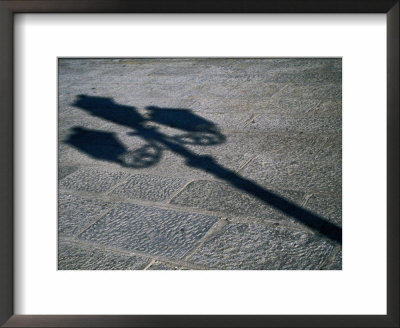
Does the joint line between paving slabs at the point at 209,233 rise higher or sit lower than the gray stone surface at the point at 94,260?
higher

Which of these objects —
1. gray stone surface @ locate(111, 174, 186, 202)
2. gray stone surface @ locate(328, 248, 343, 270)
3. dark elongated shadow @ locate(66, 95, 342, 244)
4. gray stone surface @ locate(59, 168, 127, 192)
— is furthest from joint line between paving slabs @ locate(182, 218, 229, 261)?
gray stone surface @ locate(59, 168, 127, 192)

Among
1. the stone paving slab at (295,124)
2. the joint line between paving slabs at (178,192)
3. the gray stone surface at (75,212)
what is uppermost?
the stone paving slab at (295,124)

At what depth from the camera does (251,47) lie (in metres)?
1.80

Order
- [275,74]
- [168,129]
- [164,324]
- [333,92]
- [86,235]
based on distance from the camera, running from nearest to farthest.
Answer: [164,324] < [86,235] < [168,129] < [333,92] < [275,74]

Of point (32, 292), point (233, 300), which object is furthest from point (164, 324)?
point (32, 292)

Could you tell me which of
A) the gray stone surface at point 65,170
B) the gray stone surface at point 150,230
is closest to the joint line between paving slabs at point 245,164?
the gray stone surface at point 150,230

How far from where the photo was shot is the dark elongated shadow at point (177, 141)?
336cm

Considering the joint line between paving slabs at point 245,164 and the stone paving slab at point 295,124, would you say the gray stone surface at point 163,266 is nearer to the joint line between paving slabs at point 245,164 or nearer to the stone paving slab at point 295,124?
the joint line between paving slabs at point 245,164

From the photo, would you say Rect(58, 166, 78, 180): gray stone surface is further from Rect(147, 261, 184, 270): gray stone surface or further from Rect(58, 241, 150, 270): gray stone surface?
Rect(147, 261, 184, 270): gray stone surface

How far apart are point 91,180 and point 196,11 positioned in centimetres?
247

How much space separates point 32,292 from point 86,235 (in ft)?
4.71

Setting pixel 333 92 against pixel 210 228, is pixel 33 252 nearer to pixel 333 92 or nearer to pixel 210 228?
pixel 210 228

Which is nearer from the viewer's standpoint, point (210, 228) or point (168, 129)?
point (210, 228)

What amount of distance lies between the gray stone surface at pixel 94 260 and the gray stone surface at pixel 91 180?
85cm
